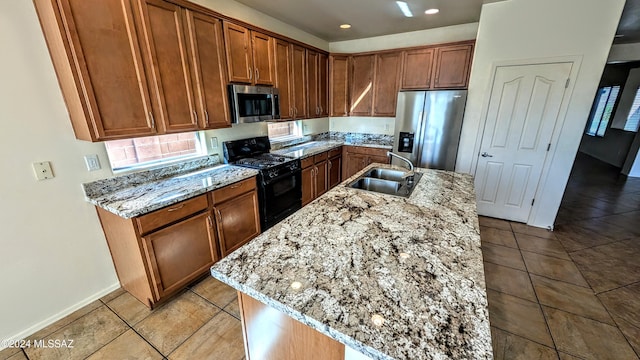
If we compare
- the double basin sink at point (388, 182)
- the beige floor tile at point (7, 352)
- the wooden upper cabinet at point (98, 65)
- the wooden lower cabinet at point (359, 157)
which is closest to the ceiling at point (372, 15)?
the wooden upper cabinet at point (98, 65)

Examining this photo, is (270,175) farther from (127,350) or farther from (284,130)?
(127,350)

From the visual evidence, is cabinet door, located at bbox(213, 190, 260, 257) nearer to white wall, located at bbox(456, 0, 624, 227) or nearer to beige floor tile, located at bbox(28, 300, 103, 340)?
beige floor tile, located at bbox(28, 300, 103, 340)

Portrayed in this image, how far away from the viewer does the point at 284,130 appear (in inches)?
158

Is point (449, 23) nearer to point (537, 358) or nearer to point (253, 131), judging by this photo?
point (253, 131)

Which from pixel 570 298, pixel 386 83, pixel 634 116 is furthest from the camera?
pixel 634 116

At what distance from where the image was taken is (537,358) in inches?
62.4

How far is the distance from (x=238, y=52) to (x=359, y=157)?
2437mm

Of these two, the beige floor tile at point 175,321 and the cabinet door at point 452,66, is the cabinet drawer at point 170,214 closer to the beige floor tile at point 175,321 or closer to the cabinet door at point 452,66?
the beige floor tile at point 175,321

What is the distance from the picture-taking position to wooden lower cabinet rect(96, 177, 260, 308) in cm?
179

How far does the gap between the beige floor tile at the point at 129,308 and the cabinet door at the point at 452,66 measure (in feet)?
13.9

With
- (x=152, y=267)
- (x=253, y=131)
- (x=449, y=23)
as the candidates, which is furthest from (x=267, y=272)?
(x=449, y=23)

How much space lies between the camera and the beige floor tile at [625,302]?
190 centimetres

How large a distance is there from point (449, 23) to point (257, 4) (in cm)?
262

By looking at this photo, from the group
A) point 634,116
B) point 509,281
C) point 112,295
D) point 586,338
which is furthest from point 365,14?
point 634,116
